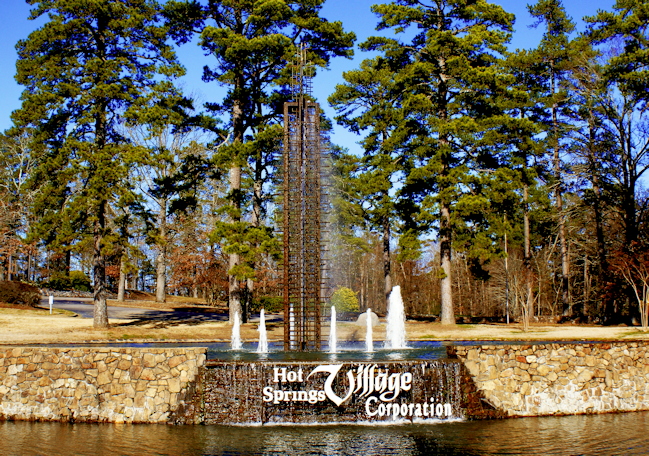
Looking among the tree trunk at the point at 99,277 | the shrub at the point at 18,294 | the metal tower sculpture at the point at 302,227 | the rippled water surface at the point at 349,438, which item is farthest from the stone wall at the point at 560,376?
the shrub at the point at 18,294

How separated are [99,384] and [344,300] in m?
29.5

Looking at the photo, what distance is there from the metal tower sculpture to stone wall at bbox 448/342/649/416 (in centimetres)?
472

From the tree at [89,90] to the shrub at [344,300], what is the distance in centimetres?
1845

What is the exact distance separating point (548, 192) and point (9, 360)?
30.1 m

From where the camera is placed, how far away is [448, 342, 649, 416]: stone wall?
11.0 meters

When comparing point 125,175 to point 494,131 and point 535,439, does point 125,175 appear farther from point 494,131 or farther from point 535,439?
point 535,439

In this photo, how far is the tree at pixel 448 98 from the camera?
86.2ft

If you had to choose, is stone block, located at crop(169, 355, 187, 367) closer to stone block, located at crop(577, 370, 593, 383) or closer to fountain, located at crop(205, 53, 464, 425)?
fountain, located at crop(205, 53, 464, 425)

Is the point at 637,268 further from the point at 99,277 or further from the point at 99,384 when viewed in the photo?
the point at 99,277

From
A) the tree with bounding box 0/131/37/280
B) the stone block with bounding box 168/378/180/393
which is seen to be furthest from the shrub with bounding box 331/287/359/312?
the stone block with bounding box 168/378/180/393

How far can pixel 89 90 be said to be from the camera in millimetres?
23609

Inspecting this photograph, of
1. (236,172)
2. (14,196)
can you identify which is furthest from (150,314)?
(14,196)

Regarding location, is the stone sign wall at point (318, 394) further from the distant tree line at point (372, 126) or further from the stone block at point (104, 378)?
the distant tree line at point (372, 126)

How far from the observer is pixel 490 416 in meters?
10.8
